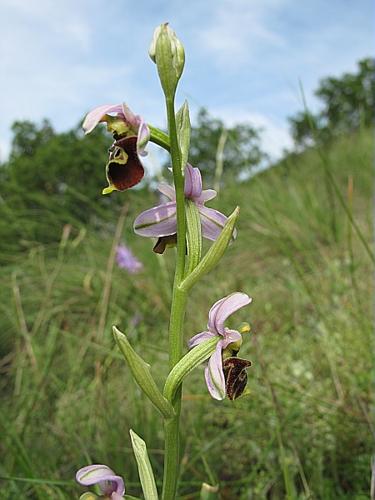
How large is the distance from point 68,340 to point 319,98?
11745mm

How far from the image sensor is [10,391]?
2883 millimetres

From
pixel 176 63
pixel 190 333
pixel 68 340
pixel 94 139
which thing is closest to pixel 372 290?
pixel 190 333

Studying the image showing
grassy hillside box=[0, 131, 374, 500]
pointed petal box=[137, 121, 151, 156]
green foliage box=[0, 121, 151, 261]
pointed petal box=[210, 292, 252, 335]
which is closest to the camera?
pointed petal box=[137, 121, 151, 156]

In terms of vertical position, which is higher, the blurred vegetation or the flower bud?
the flower bud

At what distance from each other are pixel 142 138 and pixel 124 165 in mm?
62

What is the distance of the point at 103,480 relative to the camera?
93 centimetres

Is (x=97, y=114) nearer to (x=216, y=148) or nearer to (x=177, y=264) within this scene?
(x=177, y=264)

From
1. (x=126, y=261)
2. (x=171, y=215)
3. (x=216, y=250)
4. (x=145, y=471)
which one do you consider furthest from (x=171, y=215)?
(x=126, y=261)

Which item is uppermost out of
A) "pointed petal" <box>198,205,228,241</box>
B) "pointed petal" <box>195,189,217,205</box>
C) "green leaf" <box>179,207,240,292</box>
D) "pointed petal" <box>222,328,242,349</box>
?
"pointed petal" <box>195,189,217,205</box>

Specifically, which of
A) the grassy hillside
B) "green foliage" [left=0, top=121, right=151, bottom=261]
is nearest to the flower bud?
the grassy hillside

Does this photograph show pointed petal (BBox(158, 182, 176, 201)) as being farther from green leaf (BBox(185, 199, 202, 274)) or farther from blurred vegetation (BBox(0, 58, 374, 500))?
blurred vegetation (BBox(0, 58, 374, 500))

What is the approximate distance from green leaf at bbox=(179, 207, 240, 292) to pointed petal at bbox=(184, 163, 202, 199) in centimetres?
11

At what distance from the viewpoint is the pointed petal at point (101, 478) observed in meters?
0.91

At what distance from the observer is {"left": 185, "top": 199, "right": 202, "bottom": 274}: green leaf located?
944 millimetres
